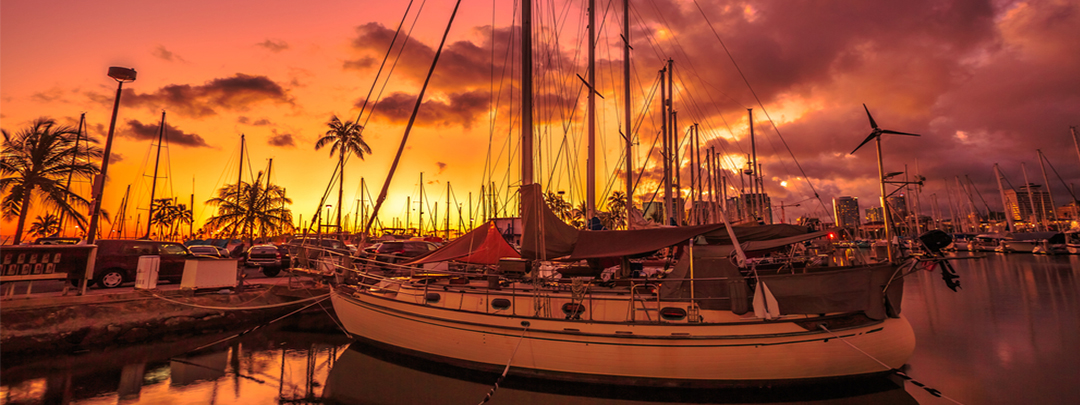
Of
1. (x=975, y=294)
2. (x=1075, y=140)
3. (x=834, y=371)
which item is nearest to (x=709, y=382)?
(x=834, y=371)

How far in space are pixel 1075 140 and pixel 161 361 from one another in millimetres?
81780

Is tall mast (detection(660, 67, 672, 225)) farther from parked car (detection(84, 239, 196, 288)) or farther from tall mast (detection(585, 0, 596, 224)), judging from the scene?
parked car (detection(84, 239, 196, 288))

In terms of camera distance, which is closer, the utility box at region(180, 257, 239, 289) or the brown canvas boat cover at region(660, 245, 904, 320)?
the brown canvas boat cover at region(660, 245, 904, 320)

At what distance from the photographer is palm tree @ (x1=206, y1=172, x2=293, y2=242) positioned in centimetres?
4091

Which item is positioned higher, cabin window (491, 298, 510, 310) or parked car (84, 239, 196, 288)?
parked car (84, 239, 196, 288)

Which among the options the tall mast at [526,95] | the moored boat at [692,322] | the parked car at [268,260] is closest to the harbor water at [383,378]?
the moored boat at [692,322]

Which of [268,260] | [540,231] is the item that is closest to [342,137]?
[268,260]

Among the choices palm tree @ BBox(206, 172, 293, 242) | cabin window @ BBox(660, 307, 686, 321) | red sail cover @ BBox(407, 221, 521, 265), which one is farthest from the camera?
palm tree @ BBox(206, 172, 293, 242)

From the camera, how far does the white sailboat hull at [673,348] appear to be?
845 cm

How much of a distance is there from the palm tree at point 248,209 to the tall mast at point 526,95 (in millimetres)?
37332

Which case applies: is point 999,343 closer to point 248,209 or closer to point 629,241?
point 629,241

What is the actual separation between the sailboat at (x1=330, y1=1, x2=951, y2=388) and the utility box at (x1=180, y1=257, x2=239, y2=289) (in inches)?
333

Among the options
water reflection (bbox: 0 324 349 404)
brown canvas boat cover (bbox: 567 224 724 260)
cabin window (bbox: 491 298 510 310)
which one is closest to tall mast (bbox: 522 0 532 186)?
brown canvas boat cover (bbox: 567 224 724 260)

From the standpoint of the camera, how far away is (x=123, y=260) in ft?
50.5
